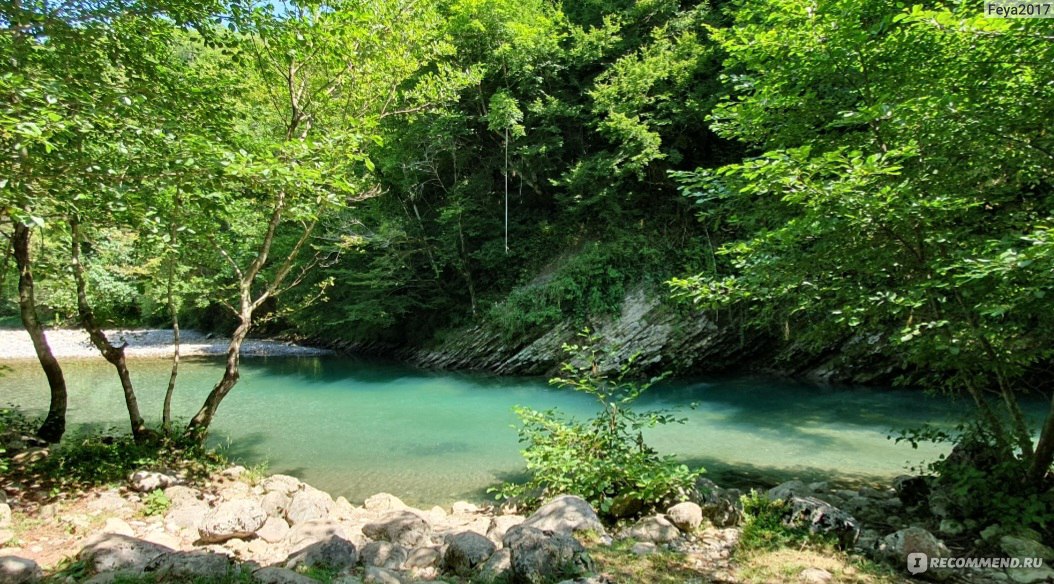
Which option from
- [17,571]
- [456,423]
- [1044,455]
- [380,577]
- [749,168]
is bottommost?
[456,423]

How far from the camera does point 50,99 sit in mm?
3131

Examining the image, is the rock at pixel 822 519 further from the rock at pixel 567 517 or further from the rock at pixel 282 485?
the rock at pixel 282 485

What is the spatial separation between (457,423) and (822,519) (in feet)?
25.5

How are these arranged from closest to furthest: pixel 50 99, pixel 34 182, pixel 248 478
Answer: pixel 50 99 < pixel 34 182 < pixel 248 478

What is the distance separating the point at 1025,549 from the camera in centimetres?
392

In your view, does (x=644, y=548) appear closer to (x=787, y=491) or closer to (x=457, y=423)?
(x=787, y=491)

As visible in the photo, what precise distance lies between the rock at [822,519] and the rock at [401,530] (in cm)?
329

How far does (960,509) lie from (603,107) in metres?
14.6

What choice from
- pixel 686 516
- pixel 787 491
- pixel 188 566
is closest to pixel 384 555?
pixel 188 566

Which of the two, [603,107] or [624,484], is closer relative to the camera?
[624,484]

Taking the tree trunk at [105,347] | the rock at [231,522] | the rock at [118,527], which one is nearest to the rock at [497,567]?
the rock at [231,522]

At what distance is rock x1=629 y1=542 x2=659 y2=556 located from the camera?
13.5 ft

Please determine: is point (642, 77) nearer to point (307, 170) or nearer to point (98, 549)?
point (307, 170)

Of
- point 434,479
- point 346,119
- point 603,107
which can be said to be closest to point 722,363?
point 603,107
